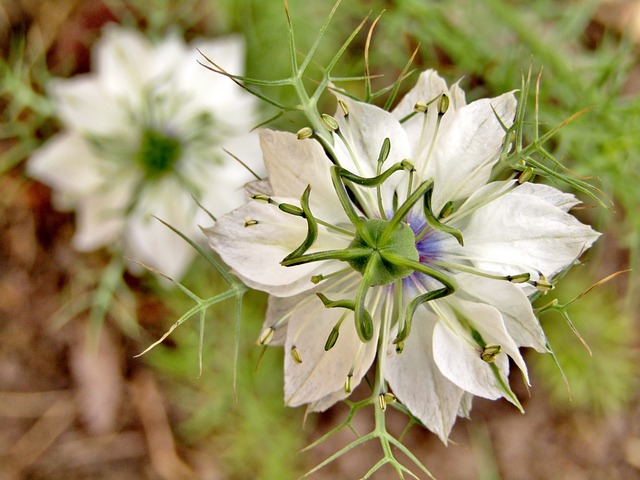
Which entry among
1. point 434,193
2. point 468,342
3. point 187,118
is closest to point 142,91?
point 187,118

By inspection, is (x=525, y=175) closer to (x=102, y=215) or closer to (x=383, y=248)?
(x=383, y=248)

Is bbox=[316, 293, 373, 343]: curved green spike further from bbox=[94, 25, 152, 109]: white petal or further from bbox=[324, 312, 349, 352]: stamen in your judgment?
bbox=[94, 25, 152, 109]: white petal

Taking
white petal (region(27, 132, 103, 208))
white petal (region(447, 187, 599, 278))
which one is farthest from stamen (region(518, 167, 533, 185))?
white petal (region(27, 132, 103, 208))

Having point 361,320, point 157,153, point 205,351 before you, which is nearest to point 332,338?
point 361,320

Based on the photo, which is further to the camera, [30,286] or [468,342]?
[30,286]

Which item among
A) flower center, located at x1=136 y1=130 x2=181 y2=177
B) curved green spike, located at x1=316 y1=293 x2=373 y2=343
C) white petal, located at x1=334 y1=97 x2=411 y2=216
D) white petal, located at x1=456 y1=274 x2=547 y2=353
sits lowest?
flower center, located at x1=136 y1=130 x2=181 y2=177

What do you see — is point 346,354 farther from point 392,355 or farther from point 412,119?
point 412,119

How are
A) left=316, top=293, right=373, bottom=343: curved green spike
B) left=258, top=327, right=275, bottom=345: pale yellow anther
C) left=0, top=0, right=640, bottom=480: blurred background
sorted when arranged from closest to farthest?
left=316, top=293, right=373, bottom=343: curved green spike → left=258, top=327, right=275, bottom=345: pale yellow anther → left=0, top=0, right=640, bottom=480: blurred background

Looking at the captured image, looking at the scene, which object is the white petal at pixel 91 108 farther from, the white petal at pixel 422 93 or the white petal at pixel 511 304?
the white petal at pixel 511 304
